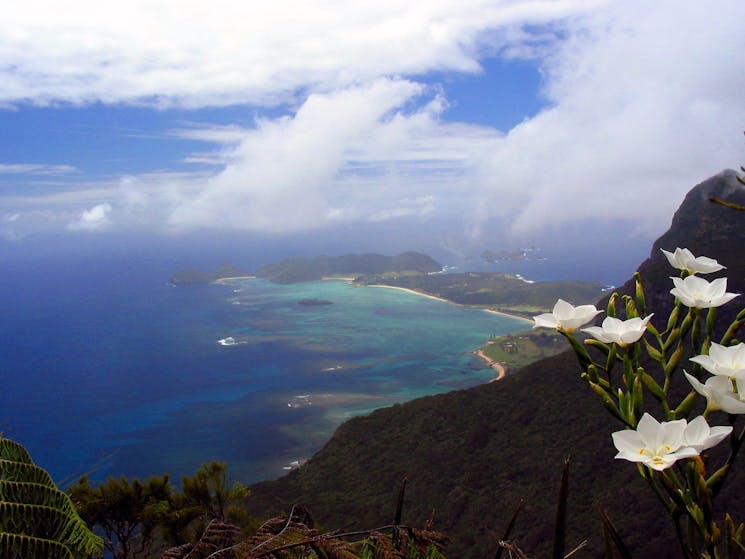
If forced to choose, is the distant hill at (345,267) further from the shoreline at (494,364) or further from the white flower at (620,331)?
the white flower at (620,331)

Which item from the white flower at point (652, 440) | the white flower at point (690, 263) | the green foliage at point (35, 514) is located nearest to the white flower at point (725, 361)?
the white flower at point (652, 440)

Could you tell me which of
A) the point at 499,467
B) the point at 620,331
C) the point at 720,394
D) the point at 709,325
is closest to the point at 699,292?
the point at 709,325

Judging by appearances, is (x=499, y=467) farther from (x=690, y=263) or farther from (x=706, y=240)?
(x=690, y=263)

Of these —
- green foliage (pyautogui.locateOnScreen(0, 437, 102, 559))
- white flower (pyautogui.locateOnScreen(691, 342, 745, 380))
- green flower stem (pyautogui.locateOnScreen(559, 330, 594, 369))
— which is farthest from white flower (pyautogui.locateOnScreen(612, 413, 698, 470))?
green foliage (pyautogui.locateOnScreen(0, 437, 102, 559))

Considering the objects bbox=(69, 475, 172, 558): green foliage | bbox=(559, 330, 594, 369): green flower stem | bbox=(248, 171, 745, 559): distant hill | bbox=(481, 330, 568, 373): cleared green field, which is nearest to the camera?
bbox=(559, 330, 594, 369): green flower stem

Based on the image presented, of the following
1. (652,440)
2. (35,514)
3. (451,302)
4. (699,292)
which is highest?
(699,292)

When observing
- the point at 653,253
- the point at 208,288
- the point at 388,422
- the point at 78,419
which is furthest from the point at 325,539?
the point at 208,288

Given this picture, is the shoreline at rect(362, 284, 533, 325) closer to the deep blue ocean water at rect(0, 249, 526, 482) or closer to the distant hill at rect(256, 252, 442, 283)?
the deep blue ocean water at rect(0, 249, 526, 482)
